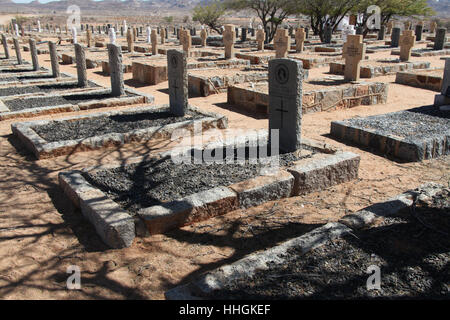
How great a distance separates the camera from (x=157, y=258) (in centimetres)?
359

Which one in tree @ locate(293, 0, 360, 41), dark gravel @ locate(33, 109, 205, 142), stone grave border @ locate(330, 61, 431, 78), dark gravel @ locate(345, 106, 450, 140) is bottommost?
dark gravel @ locate(33, 109, 205, 142)

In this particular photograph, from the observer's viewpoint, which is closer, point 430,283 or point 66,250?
point 430,283

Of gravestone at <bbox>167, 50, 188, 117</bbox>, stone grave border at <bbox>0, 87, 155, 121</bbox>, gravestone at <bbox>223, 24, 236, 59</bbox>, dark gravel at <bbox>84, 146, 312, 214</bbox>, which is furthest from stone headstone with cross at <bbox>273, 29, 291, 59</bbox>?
dark gravel at <bbox>84, 146, 312, 214</bbox>

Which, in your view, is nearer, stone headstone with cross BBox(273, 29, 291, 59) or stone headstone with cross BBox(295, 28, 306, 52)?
stone headstone with cross BBox(273, 29, 291, 59)

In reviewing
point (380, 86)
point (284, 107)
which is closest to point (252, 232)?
point (284, 107)

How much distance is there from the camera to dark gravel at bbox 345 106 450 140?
6810mm

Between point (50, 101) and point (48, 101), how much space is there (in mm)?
60

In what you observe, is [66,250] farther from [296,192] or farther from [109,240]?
[296,192]

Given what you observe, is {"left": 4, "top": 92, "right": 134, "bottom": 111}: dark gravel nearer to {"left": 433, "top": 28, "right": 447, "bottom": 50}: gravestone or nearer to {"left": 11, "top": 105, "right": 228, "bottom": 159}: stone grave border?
{"left": 11, "top": 105, "right": 228, "bottom": 159}: stone grave border

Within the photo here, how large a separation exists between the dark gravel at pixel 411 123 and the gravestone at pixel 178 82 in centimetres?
334

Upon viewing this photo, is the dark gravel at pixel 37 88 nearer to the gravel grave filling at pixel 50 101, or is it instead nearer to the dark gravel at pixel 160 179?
the gravel grave filling at pixel 50 101

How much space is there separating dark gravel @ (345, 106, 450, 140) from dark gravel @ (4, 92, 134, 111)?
21.6 feet

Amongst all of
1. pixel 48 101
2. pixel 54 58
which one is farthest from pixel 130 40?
pixel 48 101
